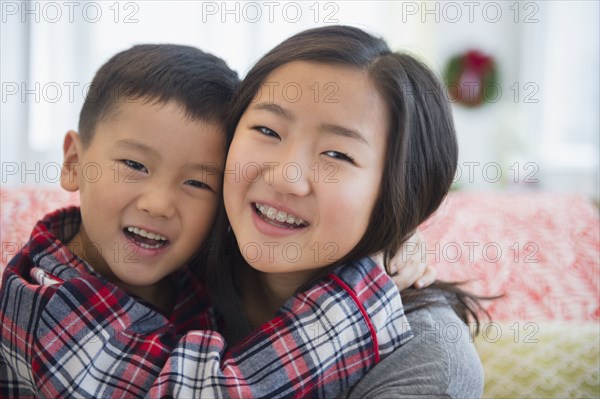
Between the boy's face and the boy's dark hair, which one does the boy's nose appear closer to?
the boy's face

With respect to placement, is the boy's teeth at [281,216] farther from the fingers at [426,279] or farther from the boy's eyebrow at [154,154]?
the fingers at [426,279]

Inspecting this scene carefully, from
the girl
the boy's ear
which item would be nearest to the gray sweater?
the girl

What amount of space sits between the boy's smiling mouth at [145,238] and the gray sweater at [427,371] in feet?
1.24

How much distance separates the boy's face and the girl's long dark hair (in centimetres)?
8

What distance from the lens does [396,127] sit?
102 cm

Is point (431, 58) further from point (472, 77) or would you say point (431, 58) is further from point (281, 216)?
point (281, 216)

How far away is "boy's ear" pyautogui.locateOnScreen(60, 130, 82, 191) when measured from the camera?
115 centimetres

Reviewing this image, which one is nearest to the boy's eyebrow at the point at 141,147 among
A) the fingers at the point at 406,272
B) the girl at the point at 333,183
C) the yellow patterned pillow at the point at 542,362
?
the girl at the point at 333,183

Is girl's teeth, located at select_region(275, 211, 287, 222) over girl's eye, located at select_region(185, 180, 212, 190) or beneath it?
beneath

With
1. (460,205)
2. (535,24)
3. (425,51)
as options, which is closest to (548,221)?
(460,205)

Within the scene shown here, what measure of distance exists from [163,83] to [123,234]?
0.25 m

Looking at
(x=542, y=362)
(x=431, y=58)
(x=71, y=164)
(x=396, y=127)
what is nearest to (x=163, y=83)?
(x=71, y=164)

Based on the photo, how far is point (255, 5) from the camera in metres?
3.23

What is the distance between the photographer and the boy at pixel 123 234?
3.15 feet
